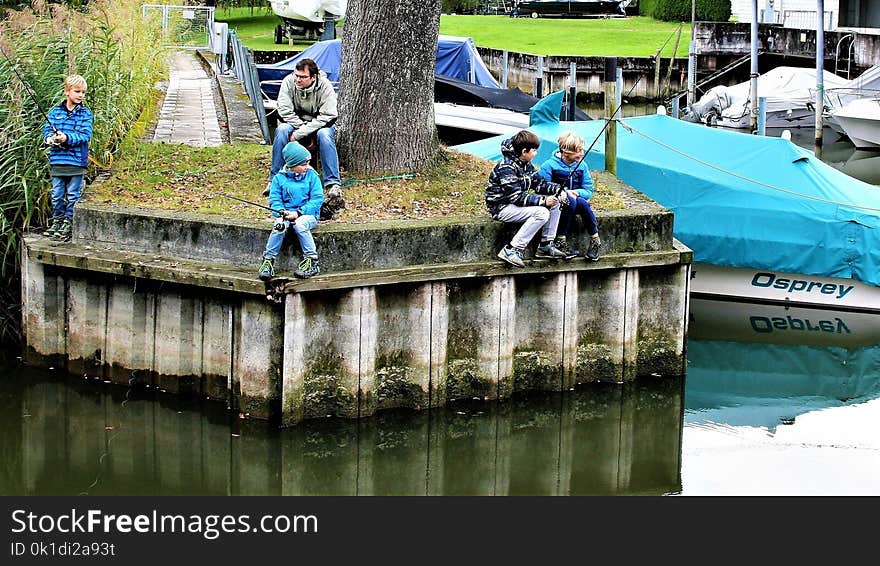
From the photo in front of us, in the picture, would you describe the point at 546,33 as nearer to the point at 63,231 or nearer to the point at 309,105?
the point at 309,105

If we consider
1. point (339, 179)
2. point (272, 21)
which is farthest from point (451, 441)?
point (272, 21)

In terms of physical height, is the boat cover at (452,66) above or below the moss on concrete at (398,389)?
above

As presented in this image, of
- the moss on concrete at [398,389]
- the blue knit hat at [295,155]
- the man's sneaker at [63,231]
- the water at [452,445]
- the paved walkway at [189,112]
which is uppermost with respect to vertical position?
the paved walkway at [189,112]

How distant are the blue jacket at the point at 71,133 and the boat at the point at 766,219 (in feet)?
25.6

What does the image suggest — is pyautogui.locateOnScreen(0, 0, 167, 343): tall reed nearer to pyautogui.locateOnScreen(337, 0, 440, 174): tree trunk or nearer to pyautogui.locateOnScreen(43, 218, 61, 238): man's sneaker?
pyautogui.locateOnScreen(43, 218, 61, 238): man's sneaker

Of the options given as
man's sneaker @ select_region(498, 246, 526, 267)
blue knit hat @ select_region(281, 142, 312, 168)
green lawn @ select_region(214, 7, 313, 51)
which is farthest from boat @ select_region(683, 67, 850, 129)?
blue knit hat @ select_region(281, 142, 312, 168)

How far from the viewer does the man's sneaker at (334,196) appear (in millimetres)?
13438

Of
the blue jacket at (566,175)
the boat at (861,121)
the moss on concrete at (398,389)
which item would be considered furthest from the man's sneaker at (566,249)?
the boat at (861,121)

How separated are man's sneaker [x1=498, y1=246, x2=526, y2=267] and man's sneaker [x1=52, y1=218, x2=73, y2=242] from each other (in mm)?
4555

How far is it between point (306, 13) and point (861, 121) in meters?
24.1

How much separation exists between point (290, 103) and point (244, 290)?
2.56 meters

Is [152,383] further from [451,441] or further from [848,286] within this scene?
[848,286]

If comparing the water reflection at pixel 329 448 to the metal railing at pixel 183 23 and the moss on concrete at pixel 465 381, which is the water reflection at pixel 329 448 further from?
the metal railing at pixel 183 23

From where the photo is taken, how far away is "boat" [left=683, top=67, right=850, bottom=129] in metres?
35.8
